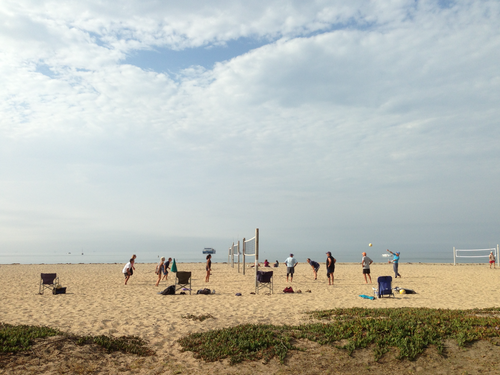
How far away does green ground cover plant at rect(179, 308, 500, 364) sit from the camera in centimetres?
546

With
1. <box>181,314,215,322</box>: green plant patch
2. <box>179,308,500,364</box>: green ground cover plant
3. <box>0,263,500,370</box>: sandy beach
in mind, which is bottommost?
<box>0,263,500,370</box>: sandy beach

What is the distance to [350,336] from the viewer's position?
591 cm

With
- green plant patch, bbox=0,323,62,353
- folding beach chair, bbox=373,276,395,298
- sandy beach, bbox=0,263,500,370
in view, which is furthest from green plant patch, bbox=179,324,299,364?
folding beach chair, bbox=373,276,395,298

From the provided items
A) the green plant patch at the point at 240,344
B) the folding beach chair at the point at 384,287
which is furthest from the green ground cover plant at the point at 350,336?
the folding beach chair at the point at 384,287

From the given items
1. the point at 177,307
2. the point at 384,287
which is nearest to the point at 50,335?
the point at 177,307

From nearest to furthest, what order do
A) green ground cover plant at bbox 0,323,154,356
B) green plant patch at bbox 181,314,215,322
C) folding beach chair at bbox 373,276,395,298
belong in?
green ground cover plant at bbox 0,323,154,356
green plant patch at bbox 181,314,215,322
folding beach chair at bbox 373,276,395,298

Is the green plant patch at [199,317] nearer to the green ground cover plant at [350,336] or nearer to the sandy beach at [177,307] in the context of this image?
the sandy beach at [177,307]

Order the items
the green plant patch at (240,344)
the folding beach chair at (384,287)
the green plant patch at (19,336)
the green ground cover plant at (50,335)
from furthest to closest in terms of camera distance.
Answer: the folding beach chair at (384,287) → the green plant patch at (240,344) → the green ground cover plant at (50,335) → the green plant patch at (19,336)

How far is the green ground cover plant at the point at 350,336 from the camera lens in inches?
215

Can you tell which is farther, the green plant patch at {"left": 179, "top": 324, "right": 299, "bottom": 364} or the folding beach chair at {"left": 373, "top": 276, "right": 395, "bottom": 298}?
the folding beach chair at {"left": 373, "top": 276, "right": 395, "bottom": 298}

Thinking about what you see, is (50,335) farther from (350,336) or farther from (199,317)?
(350,336)

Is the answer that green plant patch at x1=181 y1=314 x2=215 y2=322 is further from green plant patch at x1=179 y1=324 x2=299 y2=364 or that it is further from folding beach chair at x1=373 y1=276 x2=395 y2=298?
folding beach chair at x1=373 y1=276 x2=395 y2=298

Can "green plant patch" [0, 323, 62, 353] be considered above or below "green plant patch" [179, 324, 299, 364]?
above

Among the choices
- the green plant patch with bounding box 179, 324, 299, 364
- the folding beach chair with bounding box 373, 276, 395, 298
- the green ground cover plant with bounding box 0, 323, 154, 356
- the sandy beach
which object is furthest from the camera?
the folding beach chair with bounding box 373, 276, 395, 298
